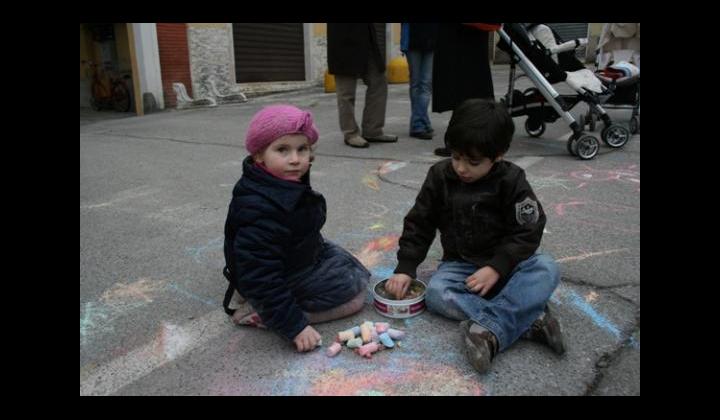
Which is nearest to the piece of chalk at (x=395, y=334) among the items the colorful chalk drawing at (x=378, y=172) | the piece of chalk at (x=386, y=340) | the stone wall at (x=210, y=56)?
the piece of chalk at (x=386, y=340)

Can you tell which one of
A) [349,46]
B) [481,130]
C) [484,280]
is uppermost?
[349,46]

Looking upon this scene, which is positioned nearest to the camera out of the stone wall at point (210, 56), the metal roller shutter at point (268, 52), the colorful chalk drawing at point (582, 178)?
the colorful chalk drawing at point (582, 178)

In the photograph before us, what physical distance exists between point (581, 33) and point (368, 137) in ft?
55.9

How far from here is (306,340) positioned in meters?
1.95

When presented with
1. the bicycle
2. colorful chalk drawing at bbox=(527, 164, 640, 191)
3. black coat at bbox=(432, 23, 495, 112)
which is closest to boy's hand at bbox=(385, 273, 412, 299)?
colorful chalk drawing at bbox=(527, 164, 640, 191)

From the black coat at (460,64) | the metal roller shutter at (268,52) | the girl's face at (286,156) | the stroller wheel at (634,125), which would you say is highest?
the metal roller shutter at (268,52)

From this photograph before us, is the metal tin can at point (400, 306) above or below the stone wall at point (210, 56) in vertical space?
below

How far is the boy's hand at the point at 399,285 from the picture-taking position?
2242 mm

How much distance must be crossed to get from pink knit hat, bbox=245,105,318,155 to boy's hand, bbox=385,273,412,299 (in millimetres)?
714

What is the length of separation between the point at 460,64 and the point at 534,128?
142cm

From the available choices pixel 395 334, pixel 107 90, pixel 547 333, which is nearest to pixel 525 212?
pixel 547 333

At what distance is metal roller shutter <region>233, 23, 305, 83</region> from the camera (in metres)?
12.0

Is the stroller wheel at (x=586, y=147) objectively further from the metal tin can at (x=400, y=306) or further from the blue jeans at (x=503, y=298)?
the metal tin can at (x=400, y=306)

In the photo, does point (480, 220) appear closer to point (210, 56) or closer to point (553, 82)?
point (553, 82)
